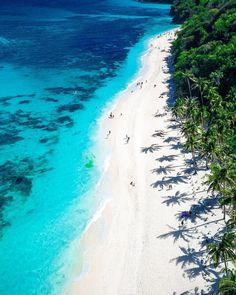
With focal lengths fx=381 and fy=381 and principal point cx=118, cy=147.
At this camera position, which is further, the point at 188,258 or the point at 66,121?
the point at 66,121

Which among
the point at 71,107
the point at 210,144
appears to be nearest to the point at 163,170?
the point at 210,144

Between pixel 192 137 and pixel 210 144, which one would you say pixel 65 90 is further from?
pixel 210 144

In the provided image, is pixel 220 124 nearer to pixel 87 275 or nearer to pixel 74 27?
pixel 87 275

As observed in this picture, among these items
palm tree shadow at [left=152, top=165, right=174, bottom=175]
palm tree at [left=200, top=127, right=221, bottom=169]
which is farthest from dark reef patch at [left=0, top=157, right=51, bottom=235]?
palm tree at [left=200, top=127, right=221, bottom=169]

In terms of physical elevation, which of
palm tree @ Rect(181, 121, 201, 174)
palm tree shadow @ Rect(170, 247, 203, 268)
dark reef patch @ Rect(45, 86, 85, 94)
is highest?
dark reef patch @ Rect(45, 86, 85, 94)

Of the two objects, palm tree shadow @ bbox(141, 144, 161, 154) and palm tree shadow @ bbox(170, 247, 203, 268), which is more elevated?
palm tree shadow @ bbox(141, 144, 161, 154)

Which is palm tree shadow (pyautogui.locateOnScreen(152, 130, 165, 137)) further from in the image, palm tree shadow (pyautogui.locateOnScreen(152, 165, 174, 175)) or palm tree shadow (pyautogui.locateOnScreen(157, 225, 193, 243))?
palm tree shadow (pyautogui.locateOnScreen(157, 225, 193, 243))

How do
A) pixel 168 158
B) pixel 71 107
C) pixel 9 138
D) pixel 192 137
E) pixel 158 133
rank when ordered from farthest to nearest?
pixel 71 107, pixel 9 138, pixel 158 133, pixel 168 158, pixel 192 137

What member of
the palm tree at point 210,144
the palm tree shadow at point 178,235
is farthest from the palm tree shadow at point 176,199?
the palm tree at point 210,144
